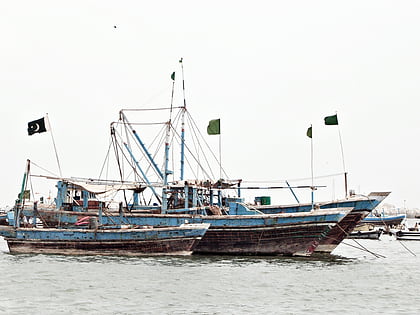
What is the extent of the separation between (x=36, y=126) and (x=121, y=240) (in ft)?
29.8

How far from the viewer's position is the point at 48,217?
103 feet

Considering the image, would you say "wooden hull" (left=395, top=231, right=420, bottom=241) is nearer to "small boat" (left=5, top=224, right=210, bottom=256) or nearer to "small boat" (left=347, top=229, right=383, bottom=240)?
"small boat" (left=347, top=229, right=383, bottom=240)

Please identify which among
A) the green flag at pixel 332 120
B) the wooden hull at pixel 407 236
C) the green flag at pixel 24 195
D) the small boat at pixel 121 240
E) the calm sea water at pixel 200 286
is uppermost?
the green flag at pixel 332 120

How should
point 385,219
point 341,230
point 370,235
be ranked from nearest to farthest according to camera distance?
point 341,230 < point 370,235 < point 385,219

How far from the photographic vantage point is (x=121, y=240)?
27828 mm

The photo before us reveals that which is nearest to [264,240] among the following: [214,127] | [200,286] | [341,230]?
[341,230]

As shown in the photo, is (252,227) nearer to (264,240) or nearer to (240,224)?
(240,224)

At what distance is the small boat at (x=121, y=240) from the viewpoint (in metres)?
27.4

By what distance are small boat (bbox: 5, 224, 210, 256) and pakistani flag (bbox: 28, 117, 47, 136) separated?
613 centimetres

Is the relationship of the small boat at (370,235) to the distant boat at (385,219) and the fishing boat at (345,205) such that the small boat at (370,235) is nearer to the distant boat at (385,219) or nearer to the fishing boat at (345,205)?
the distant boat at (385,219)

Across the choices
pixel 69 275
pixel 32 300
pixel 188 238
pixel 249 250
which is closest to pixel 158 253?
pixel 188 238

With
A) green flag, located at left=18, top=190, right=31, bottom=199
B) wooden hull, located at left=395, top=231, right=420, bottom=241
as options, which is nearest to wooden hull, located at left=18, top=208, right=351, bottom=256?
green flag, located at left=18, top=190, right=31, bottom=199

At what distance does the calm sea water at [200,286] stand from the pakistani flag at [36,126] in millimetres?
7718

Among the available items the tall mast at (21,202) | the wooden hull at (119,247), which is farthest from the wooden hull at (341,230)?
the tall mast at (21,202)
